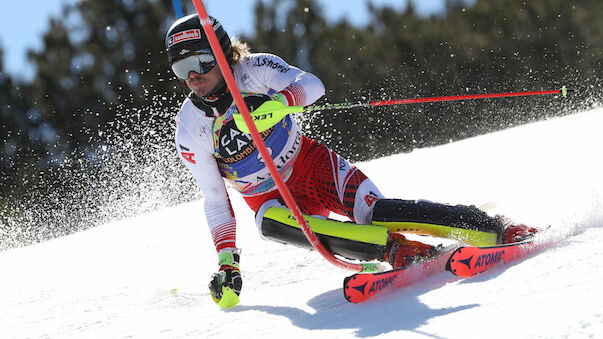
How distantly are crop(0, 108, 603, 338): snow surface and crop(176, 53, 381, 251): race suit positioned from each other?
0.38 meters

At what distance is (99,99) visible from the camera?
53.2 ft

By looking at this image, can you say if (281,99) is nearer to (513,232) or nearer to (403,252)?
(403,252)

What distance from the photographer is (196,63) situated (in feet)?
9.07

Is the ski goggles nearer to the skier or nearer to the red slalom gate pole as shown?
the skier

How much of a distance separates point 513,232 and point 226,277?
1245mm

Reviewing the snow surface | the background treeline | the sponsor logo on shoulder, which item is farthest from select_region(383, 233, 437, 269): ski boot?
the background treeline

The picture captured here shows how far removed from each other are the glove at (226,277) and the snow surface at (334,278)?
0.08 metres

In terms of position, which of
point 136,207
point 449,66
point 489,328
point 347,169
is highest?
point 449,66

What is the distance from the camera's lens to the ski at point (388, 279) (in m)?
2.36

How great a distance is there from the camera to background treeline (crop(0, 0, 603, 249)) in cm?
1553

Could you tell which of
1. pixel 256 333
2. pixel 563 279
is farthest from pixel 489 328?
pixel 256 333

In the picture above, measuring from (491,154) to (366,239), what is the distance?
13.2 ft

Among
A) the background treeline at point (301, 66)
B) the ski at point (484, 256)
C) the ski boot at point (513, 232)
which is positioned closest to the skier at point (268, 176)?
the ski boot at point (513, 232)

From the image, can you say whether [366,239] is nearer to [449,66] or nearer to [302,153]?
[302,153]
